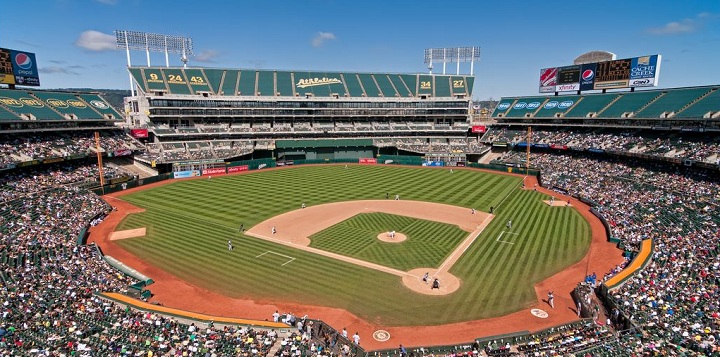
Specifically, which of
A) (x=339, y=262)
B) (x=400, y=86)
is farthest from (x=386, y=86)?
(x=339, y=262)

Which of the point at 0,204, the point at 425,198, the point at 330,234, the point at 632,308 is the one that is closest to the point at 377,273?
the point at 330,234

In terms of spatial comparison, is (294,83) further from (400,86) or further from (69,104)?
(69,104)

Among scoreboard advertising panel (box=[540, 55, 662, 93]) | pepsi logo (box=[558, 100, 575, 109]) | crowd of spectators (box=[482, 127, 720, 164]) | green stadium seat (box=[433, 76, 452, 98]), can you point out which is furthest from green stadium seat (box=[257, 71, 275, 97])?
pepsi logo (box=[558, 100, 575, 109])

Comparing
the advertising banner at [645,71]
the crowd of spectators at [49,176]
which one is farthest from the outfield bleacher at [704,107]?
the crowd of spectators at [49,176]

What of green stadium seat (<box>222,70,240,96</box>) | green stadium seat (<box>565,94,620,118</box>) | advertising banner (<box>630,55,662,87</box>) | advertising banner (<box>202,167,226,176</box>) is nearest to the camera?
advertising banner (<box>630,55,662,87</box>)

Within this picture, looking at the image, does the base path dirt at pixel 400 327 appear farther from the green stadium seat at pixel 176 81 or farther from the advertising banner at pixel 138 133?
the green stadium seat at pixel 176 81

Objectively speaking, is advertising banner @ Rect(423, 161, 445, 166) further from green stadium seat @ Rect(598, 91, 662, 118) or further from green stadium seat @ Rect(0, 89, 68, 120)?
green stadium seat @ Rect(0, 89, 68, 120)

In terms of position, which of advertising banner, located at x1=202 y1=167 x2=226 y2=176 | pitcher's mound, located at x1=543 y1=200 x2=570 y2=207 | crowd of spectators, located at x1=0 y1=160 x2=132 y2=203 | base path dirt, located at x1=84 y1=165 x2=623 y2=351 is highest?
crowd of spectators, located at x1=0 y1=160 x2=132 y2=203
